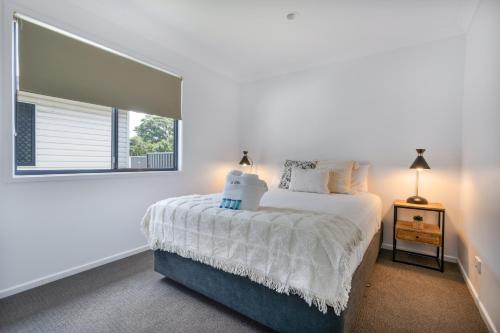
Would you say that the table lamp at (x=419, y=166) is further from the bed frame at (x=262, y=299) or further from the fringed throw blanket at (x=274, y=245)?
the fringed throw blanket at (x=274, y=245)

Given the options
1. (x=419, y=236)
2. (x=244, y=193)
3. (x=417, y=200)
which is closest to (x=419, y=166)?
(x=417, y=200)

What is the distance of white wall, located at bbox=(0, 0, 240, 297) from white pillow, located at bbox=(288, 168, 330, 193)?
1497mm

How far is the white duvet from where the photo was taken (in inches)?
47.6

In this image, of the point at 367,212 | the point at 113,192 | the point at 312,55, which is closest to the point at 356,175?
the point at 367,212

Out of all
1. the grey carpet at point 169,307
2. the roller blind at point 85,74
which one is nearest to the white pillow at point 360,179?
the grey carpet at point 169,307

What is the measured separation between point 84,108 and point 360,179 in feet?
10.7

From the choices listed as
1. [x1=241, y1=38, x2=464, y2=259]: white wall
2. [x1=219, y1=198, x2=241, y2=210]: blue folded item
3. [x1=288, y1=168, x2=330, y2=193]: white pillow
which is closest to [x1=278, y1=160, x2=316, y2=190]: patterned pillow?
[x1=288, y1=168, x2=330, y2=193]: white pillow

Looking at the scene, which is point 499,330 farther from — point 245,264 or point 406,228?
point 245,264

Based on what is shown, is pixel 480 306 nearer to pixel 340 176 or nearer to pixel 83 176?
pixel 340 176

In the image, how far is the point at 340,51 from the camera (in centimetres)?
303

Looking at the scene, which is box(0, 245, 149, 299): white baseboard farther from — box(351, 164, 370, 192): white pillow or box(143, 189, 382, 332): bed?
box(351, 164, 370, 192): white pillow

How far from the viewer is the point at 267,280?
138 centimetres

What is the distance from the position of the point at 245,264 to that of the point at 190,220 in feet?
1.85

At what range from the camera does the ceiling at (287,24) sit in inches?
84.7
